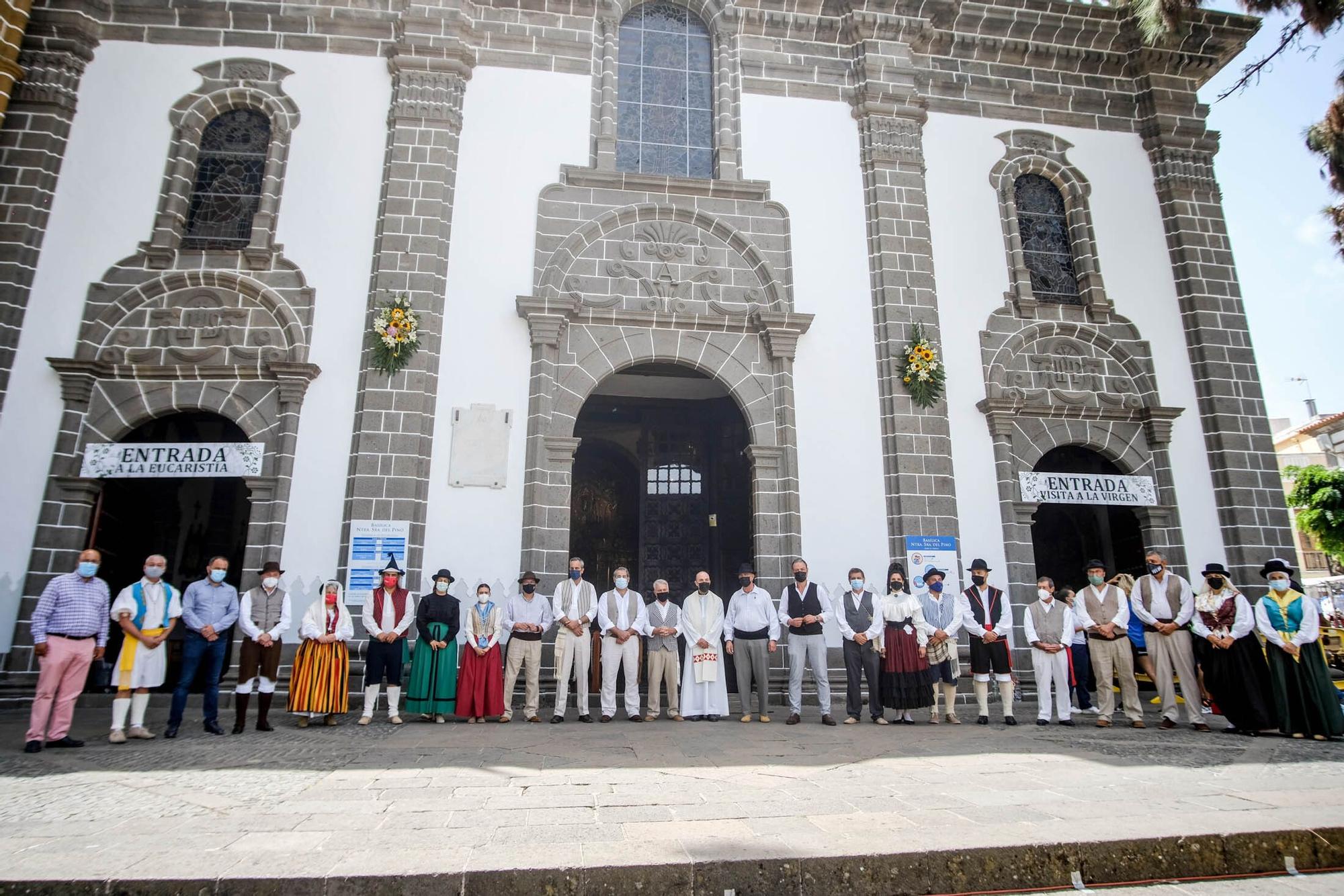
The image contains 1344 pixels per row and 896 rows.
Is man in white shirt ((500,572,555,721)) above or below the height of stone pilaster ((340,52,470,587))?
below

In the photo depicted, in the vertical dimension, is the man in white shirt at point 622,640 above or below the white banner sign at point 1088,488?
below

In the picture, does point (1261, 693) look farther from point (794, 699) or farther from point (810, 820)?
Answer: point (810, 820)

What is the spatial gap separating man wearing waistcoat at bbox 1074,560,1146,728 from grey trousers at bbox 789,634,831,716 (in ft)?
8.85

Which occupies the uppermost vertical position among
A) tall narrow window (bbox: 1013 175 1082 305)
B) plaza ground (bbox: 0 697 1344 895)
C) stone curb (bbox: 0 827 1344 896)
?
tall narrow window (bbox: 1013 175 1082 305)

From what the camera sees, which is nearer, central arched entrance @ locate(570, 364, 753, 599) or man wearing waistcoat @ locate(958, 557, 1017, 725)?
man wearing waistcoat @ locate(958, 557, 1017, 725)

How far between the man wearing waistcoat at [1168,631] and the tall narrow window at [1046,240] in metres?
4.77

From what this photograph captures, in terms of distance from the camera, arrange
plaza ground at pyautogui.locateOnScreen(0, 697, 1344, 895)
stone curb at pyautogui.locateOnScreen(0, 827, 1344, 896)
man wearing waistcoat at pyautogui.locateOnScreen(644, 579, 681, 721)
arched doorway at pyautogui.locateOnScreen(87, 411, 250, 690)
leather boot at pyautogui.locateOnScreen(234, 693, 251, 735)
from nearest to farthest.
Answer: stone curb at pyautogui.locateOnScreen(0, 827, 1344, 896), plaza ground at pyautogui.locateOnScreen(0, 697, 1344, 895), leather boot at pyautogui.locateOnScreen(234, 693, 251, 735), man wearing waistcoat at pyautogui.locateOnScreen(644, 579, 681, 721), arched doorway at pyautogui.locateOnScreen(87, 411, 250, 690)

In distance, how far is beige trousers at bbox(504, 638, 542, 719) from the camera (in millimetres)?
8359

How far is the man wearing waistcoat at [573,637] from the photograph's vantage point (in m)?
8.34

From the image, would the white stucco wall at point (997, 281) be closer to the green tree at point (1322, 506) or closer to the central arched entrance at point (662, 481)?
the central arched entrance at point (662, 481)

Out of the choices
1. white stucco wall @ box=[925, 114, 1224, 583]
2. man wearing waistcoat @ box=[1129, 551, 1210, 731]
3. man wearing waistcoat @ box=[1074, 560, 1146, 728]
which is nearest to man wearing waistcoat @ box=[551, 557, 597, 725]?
white stucco wall @ box=[925, 114, 1224, 583]

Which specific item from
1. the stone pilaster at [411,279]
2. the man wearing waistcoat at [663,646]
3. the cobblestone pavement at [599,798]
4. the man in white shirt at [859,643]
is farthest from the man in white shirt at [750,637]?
the stone pilaster at [411,279]

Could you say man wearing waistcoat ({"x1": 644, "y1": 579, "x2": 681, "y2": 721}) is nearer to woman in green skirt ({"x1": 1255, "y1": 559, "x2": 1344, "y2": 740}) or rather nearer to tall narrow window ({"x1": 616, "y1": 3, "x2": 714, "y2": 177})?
woman in green skirt ({"x1": 1255, "y1": 559, "x2": 1344, "y2": 740})

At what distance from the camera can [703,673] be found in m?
8.52
